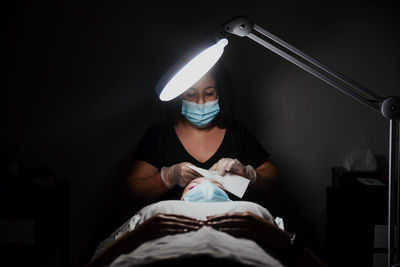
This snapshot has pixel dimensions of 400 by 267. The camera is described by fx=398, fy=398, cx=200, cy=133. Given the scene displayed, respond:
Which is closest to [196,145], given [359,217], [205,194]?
[205,194]

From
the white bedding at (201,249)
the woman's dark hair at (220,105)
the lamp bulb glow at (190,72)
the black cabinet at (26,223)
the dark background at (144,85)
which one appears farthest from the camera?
the dark background at (144,85)

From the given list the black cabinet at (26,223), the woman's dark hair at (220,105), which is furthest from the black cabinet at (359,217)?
the black cabinet at (26,223)

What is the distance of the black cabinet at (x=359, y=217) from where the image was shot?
206cm

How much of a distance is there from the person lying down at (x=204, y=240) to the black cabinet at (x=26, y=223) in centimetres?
64

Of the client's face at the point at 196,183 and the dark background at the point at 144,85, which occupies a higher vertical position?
the dark background at the point at 144,85

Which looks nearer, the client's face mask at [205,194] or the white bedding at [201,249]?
the white bedding at [201,249]

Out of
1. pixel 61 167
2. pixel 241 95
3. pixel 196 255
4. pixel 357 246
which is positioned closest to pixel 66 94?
pixel 61 167

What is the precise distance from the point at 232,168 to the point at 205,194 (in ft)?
0.85

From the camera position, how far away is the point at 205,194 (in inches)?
66.9

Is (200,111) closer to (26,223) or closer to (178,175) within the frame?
(178,175)

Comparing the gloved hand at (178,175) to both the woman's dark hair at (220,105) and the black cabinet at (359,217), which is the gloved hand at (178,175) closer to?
the woman's dark hair at (220,105)

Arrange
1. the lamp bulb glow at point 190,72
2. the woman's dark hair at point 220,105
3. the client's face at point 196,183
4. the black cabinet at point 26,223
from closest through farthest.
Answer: the lamp bulb glow at point 190,72 → the client's face at point 196,183 → the black cabinet at point 26,223 → the woman's dark hair at point 220,105

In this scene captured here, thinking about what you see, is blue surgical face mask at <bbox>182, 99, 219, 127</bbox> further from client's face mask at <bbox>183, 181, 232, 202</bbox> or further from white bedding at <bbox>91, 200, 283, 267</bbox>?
white bedding at <bbox>91, 200, 283, 267</bbox>

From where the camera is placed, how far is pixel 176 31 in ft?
7.72
